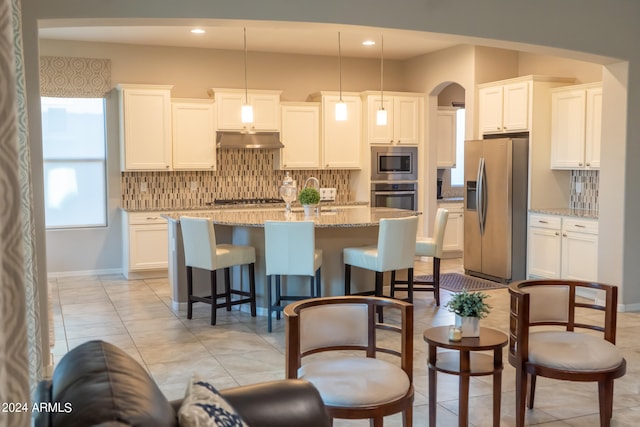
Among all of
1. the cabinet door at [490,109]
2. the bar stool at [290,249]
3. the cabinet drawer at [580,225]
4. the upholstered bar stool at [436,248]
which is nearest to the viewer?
the bar stool at [290,249]

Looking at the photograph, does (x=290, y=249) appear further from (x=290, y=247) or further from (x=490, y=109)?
(x=490, y=109)

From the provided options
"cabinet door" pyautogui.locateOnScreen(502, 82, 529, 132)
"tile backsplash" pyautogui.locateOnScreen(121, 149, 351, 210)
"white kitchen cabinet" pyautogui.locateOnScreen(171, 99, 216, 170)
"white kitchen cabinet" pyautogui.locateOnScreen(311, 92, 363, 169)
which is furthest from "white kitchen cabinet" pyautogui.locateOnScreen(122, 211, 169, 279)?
"cabinet door" pyautogui.locateOnScreen(502, 82, 529, 132)

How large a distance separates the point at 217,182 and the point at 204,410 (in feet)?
23.2

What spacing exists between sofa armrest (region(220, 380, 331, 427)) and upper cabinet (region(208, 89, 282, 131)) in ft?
20.9

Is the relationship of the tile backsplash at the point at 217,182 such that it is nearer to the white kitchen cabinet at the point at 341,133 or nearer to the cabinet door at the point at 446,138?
the white kitchen cabinet at the point at 341,133

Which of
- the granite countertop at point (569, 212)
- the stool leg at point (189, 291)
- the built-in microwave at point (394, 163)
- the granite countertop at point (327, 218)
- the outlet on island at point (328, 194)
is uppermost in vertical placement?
the built-in microwave at point (394, 163)

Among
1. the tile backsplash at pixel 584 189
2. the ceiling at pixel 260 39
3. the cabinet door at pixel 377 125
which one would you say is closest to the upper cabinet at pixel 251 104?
the ceiling at pixel 260 39

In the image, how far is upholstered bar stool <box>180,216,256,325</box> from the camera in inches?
210

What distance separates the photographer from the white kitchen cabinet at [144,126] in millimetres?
7676

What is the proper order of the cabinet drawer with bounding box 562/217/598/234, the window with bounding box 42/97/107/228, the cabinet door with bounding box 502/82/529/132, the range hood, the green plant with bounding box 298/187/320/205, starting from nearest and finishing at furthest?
the green plant with bounding box 298/187/320/205, the cabinet drawer with bounding box 562/217/598/234, the cabinet door with bounding box 502/82/529/132, the window with bounding box 42/97/107/228, the range hood

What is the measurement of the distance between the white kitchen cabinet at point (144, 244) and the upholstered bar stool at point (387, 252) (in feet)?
9.86

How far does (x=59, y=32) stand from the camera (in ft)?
23.7

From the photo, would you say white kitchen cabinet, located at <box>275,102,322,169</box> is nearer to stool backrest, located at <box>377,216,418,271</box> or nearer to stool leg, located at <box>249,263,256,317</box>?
stool leg, located at <box>249,263,256,317</box>

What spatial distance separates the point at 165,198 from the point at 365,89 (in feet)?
10.6
